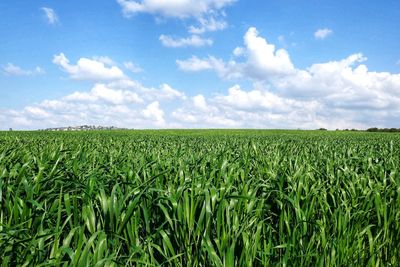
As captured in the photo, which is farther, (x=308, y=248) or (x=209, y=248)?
(x=308, y=248)

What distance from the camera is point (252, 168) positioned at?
600 centimetres

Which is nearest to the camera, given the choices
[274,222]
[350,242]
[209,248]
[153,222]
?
[209,248]

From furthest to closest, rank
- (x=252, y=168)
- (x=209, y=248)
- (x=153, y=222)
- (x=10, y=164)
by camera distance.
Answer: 1. (x=252, y=168)
2. (x=10, y=164)
3. (x=153, y=222)
4. (x=209, y=248)

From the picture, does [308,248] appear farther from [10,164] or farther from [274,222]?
[10,164]

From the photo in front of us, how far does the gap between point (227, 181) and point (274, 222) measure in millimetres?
722

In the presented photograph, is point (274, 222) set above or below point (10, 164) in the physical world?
below

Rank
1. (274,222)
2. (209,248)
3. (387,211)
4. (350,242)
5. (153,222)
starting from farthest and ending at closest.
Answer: (387,211) < (274,222) < (350,242) < (153,222) < (209,248)

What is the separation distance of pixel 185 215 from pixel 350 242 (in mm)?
1918

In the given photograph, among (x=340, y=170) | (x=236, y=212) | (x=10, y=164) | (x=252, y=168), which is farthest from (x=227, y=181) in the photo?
(x=10, y=164)

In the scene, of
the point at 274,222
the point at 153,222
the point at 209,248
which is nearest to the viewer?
the point at 209,248

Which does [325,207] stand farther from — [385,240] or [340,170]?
[340,170]

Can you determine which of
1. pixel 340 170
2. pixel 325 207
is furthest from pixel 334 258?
pixel 340 170

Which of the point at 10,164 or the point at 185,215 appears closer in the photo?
the point at 185,215

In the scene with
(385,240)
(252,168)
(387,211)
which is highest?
(252,168)
